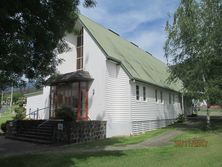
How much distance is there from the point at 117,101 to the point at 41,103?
913cm

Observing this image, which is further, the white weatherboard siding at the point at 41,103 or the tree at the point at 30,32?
the white weatherboard siding at the point at 41,103

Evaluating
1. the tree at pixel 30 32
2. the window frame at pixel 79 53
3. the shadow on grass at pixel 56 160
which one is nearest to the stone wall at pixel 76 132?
the shadow on grass at pixel 56 160

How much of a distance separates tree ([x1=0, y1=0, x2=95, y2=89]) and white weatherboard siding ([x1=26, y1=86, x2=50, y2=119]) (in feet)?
42.1

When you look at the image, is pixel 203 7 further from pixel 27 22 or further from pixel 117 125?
pixel 27 22

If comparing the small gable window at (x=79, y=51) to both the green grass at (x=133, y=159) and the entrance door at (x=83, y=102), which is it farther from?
the green grass at (x=133, y=159)

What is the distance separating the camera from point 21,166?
995 cm

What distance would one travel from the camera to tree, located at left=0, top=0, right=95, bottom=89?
358 inches

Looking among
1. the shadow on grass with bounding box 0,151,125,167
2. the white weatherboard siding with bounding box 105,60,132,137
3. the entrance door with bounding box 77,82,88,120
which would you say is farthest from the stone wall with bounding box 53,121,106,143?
the shadow on grass with bounding box 0,151,125,167

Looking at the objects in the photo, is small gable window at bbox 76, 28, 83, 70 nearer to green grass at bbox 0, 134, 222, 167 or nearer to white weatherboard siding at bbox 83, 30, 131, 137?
white weatherboard siding at bbox 83, 30, 131, 137

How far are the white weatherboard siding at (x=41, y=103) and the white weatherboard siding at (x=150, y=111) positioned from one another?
26.5 ft

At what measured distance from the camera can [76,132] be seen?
54.9 feet

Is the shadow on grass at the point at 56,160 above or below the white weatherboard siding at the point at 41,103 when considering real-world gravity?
below

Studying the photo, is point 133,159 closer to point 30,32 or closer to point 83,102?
point 30,32

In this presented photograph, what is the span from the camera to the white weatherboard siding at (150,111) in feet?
69.4
